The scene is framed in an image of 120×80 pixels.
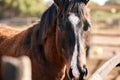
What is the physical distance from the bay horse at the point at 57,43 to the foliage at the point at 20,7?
39.4 metres

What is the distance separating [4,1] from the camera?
136ft

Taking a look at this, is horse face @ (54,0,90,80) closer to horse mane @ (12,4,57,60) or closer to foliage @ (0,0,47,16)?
horse mane @ (12,4,57,60)

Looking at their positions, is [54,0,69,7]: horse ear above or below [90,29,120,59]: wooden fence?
above

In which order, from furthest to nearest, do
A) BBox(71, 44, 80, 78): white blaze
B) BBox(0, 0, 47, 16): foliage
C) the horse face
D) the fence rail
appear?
BBox(0, 0, 47, 16): foliage
the horse face
BBox(71, 44, 80, 78): white blaze
the fence rail

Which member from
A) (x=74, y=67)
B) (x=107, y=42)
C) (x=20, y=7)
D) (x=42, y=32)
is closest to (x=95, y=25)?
(x=107, y=42)

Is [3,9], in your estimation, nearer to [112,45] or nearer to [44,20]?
[112,45]

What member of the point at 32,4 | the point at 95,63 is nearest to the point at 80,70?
the point at 95,63

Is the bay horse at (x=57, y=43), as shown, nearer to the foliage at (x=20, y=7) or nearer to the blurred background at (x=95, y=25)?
the blurred background at (x=95, y=25)

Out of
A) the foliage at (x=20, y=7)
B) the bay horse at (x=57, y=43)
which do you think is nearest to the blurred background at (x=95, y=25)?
the foliage at (x=20, y=7)

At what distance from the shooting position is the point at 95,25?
16375mm

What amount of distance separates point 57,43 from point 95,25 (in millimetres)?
13597

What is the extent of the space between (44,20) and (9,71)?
2178 millimetres

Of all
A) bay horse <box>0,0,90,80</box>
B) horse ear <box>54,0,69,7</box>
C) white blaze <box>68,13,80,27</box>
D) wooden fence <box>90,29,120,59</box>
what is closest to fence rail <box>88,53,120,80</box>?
bay horse <box>0,0,90,80</box>

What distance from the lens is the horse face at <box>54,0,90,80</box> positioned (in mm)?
2598
